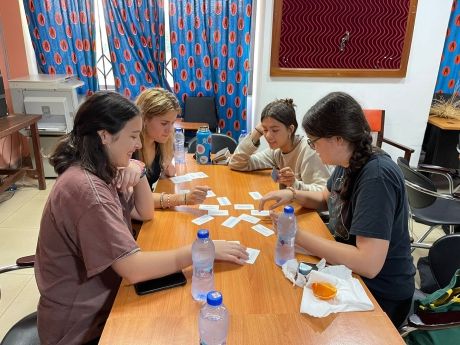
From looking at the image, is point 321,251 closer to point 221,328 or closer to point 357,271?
point 357,271

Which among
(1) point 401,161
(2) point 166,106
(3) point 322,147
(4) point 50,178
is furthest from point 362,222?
(4) point 50,178

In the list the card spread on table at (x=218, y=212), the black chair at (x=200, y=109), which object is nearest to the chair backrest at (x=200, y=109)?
the black chair at (x=200, y=109)

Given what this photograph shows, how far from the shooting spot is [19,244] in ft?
8.21

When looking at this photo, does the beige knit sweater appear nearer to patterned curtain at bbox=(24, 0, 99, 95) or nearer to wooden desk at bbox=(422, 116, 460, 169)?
wooden desk at bbox=(422, 116, 460, 169)

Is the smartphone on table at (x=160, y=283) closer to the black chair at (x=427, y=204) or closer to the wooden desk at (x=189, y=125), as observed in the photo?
the black chair at (x=427, y=204)

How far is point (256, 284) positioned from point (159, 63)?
Answer: 3177mm

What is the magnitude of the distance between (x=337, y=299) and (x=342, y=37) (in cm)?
285

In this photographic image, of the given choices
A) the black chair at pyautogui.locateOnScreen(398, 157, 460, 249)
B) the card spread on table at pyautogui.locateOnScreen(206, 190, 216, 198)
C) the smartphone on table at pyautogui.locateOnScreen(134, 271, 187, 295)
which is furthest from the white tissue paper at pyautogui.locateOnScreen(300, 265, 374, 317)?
the black chair at pyautogui.locateOnScreen(398, 157, 460, 249)

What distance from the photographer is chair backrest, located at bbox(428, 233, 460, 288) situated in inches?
50.5

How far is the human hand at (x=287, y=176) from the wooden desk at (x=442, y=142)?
2405mm

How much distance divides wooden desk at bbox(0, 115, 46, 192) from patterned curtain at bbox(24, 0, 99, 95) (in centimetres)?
80

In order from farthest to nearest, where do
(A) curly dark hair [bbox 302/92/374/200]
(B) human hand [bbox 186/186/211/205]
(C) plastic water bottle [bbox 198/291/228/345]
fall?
(B) human hand [bbox 186/186/211/205]
(A) curly dark hair [bbox 302/92/374/200]
(C) plastic water bottle [bbox 198/291/228/345]

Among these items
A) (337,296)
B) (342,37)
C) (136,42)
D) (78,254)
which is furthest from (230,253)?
(136,42)

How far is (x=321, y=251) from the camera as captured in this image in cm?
112
